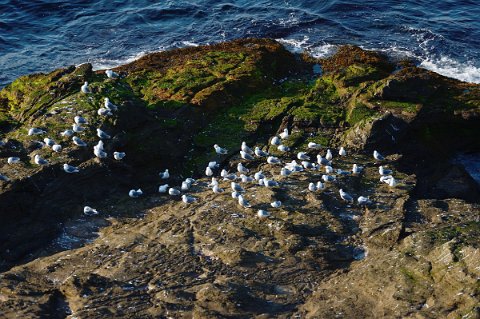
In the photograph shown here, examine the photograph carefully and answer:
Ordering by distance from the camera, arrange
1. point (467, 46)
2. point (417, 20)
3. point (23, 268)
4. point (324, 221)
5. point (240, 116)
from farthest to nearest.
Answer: point (417, 20) < point (467, 46) < point (240, 116) < point (324, 221) < point (23, 268)

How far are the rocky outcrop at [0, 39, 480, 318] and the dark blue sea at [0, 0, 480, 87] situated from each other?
22.6 ft

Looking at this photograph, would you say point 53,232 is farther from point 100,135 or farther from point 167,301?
point 167,301

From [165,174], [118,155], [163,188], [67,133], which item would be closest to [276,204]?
[163,188]

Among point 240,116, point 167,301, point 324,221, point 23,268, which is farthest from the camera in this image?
point 240,116

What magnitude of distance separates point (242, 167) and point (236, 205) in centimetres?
245

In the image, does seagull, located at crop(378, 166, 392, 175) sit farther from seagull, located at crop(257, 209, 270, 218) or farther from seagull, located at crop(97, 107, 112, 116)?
seagull, located at crop(97, 107, 112, 116)

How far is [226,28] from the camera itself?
119ft

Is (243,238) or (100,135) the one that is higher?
(100,135)

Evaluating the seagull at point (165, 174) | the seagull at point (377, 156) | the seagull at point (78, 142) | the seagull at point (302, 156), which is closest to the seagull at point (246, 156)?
the seagull at point (302, 156)

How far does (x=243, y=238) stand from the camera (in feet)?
57.2

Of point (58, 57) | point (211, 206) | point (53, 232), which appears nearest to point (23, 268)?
point (53, 232)

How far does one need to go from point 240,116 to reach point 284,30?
13.3m

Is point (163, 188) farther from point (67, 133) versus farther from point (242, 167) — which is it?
point (67, 133)

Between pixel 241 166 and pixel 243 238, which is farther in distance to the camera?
pixel 241 166
